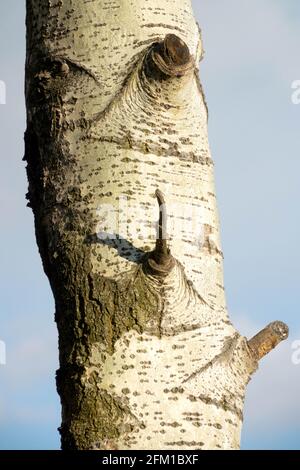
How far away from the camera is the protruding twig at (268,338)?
2.87 metres

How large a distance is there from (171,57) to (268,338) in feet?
2.62

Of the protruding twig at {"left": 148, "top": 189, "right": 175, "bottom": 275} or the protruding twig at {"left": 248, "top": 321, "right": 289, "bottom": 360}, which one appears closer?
the protruding twig at {"left": 148, "top": 189, "right": 175, "bottom": 275}

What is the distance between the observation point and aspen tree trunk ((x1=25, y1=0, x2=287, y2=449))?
2.59 meters

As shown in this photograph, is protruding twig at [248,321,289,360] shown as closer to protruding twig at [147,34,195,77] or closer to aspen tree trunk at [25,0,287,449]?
aspen tree trunk at [25,0,287,449]

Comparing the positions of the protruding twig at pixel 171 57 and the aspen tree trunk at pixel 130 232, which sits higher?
the protruding twig at pixel 171 57

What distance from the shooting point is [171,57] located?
2.81m

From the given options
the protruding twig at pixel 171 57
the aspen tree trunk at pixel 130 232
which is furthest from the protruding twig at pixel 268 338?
the protruding twig at pixel 171 57

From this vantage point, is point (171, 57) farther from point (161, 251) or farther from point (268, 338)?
point (268, 338)

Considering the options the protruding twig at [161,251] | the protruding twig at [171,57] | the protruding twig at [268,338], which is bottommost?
the protruding twig at [268,338]

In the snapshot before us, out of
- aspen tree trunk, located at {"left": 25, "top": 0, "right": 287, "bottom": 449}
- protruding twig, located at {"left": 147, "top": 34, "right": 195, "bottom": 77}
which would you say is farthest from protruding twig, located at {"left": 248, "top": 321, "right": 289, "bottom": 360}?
protruding twig, located at {"left": 147, "top": 34, "right": 195, "bottom": 77}

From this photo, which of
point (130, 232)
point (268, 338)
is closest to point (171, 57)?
point (130, 232)

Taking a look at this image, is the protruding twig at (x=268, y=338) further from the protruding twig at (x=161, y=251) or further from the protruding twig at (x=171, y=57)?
the protruding twig at (x=171, y=57)

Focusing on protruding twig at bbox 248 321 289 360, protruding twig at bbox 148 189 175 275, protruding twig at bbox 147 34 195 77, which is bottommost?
protruding twig at bbox 248 321 289 360
